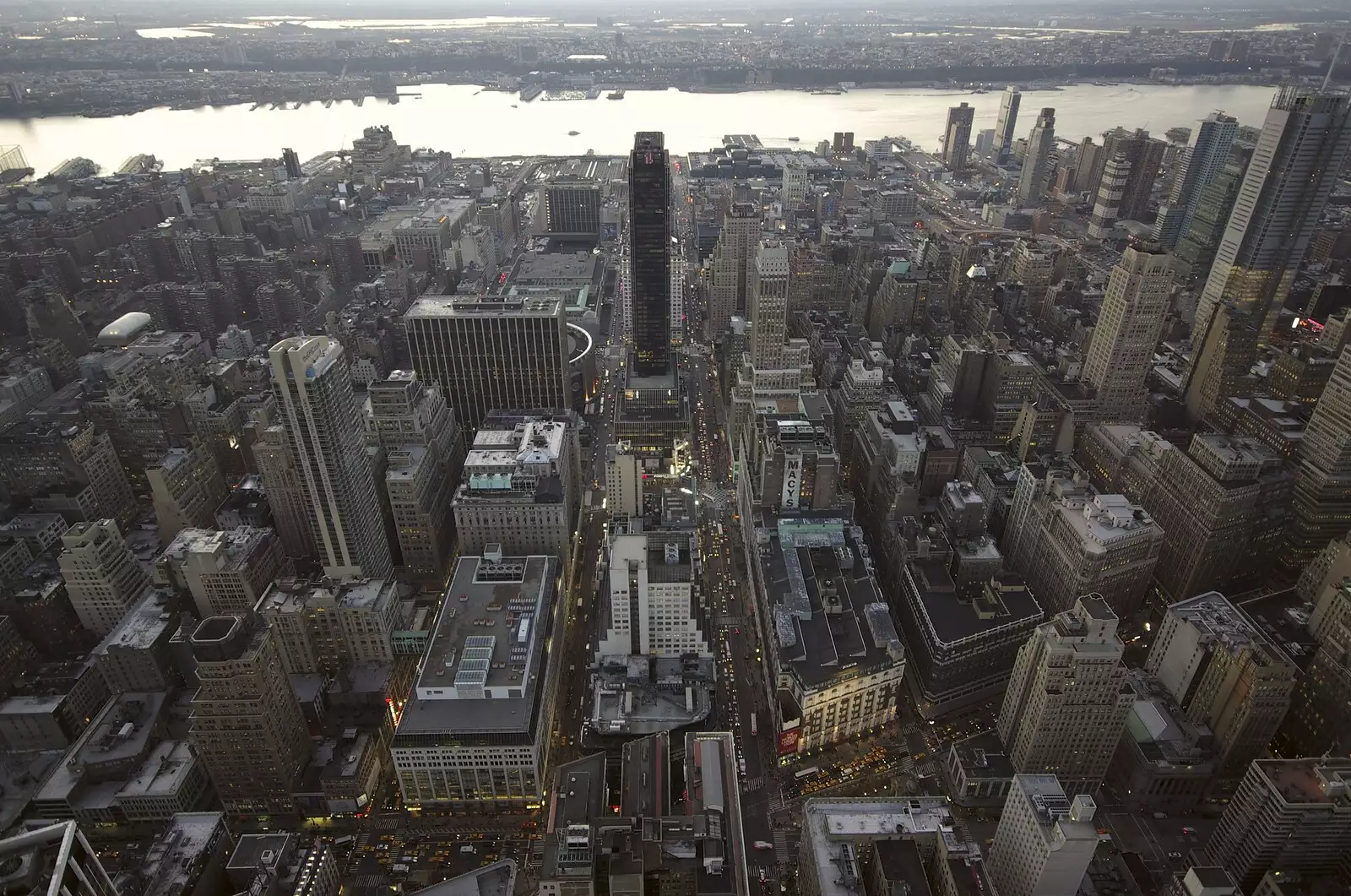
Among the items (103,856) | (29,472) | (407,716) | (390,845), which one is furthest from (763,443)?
(29,472)

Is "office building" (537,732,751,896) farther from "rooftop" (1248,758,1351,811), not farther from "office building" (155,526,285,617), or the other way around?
"office building" (155,526,285,617)

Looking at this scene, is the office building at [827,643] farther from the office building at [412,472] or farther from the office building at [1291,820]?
the office building at [412,472]

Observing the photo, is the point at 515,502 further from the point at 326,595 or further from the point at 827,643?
the point at 827,643

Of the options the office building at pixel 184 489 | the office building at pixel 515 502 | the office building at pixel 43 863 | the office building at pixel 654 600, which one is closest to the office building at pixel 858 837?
the office building at pixel 654 600

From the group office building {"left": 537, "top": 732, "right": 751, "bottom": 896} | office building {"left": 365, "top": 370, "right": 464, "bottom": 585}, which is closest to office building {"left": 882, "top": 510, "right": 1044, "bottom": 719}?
office building {"left": 537, "top": 732, "right": 751, "bottom": 896}

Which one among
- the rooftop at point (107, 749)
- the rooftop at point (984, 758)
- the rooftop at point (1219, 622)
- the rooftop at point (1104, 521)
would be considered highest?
the rooftop at point (1104, 521)

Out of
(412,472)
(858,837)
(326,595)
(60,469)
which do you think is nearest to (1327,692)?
(858,837)
